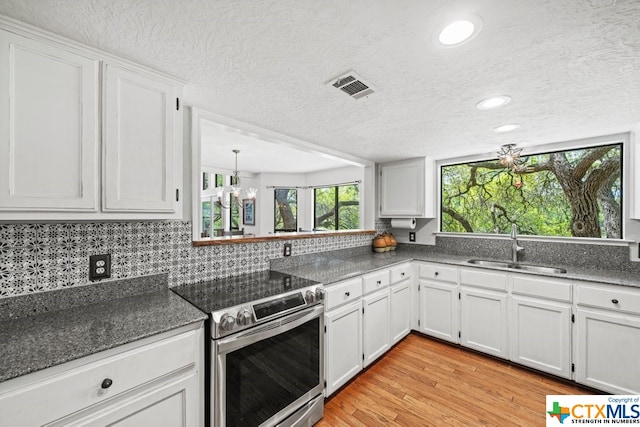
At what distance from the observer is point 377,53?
1.18 meters

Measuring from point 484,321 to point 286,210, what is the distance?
4433 mm

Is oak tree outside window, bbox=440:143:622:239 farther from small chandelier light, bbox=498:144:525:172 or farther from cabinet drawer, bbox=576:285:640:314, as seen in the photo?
cabinet drawer, bbox=576:285:640:314

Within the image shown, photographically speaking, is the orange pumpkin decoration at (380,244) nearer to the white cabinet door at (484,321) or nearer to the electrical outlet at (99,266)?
the white cabinet door at (484,321)

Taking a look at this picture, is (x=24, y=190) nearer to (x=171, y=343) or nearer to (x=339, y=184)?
(x=171, y=343)

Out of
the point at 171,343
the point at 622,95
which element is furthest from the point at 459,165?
the point at 171,343

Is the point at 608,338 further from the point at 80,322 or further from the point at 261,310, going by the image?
the point at 80,322

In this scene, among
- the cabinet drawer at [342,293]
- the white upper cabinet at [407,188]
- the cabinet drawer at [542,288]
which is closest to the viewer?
the cabinet drawer at [342,293]

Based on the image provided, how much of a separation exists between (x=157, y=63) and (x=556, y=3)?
1653 mm

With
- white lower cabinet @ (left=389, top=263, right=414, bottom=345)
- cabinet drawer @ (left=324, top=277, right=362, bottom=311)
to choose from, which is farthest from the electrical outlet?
white lower cabinet @ (left=389, top=263, right=414, bottom=345)

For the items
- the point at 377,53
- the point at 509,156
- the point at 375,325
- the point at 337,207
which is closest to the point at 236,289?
the point at 375,325

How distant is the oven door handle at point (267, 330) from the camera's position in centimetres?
128

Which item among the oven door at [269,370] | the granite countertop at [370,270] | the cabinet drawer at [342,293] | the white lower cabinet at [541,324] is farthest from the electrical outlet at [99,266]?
the white lower cabinet at [541,324]

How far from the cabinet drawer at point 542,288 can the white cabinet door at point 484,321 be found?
0.48ft

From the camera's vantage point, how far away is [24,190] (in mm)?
1026
